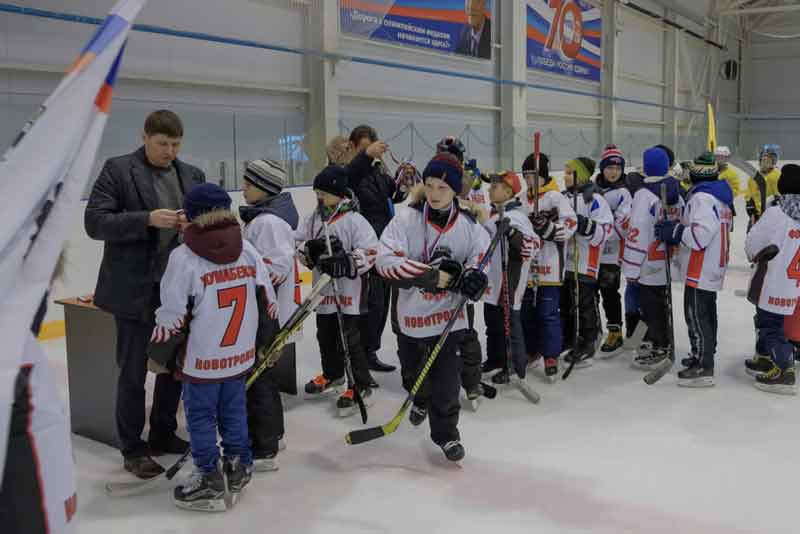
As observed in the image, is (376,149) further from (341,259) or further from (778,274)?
(778,274)

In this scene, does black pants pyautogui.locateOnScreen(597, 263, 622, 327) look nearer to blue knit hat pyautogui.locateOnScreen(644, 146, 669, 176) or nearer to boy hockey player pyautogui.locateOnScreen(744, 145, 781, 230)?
blue knit hat pyautogui.locateOnScreen(644, 146, 669, 176)

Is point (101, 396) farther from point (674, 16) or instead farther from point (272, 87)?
point (674, 16)

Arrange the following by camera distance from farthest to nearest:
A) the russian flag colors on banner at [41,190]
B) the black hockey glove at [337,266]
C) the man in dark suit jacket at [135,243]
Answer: the black hockey glove at [337,266] → the man in dark suit jacket at [135,243] → the russian flag colors on banner at [41,190]

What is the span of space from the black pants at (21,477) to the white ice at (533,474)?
160cm

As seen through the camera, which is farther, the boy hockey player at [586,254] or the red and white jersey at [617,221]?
the red and white jersey at [617,221]

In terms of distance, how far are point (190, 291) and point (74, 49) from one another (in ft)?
16.1

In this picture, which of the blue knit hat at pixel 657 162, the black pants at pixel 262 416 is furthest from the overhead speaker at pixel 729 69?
the black pants at pixel 262 416

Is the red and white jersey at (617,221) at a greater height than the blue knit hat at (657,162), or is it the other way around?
the blue knit hat at (657,162)

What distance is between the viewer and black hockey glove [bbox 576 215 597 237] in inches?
163

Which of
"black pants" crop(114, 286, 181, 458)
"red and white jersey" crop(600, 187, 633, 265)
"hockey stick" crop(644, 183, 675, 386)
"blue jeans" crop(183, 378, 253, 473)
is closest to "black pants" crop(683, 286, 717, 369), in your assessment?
"hockey stick" crop(644, 183, 675, 386)

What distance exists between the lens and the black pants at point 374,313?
3967mm

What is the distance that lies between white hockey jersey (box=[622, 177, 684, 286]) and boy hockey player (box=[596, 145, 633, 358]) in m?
0.18

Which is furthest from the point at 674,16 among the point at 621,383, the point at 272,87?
the point at 621,383

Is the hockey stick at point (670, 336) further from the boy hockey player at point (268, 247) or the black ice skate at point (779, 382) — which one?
the boy hockey player at point (268, 247)
